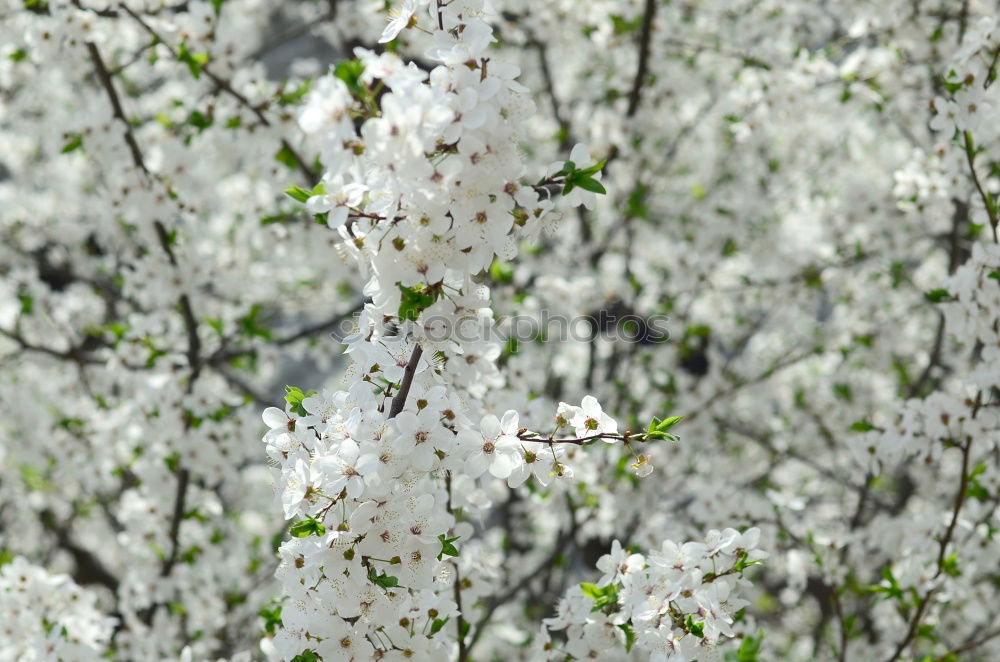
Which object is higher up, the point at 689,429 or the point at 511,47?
Answer: the point at 511,47

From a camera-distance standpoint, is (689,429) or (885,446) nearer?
(885,446)

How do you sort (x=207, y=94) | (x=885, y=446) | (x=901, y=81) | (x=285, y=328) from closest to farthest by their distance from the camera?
(x=885, y=446) < (x=207, y=94) < (x=901, y=81) < (x=285, y=328)

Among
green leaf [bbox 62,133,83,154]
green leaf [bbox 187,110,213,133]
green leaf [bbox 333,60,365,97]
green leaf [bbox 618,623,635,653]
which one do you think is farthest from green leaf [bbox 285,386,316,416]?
green leaf [bbox 62,133,83,154]

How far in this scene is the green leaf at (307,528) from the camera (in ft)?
7.00

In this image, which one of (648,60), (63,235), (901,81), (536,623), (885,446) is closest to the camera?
(885,446)

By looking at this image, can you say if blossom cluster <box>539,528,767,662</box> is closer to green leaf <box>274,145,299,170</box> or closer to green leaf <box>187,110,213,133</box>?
green leaf <box>274,145,299,170</box>

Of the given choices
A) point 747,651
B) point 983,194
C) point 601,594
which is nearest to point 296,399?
point 601,594

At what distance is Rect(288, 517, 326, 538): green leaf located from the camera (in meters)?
2.13

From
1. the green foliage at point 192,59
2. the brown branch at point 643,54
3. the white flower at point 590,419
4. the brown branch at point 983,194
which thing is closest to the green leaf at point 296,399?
the white flower at point 590,419

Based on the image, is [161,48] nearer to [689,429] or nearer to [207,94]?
[207,94]

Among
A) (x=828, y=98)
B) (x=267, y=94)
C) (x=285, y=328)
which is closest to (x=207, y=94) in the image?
(x=267, y=94)

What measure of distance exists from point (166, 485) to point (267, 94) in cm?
225

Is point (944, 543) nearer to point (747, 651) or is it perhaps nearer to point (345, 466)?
point (747, 651)

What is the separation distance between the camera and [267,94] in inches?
184
